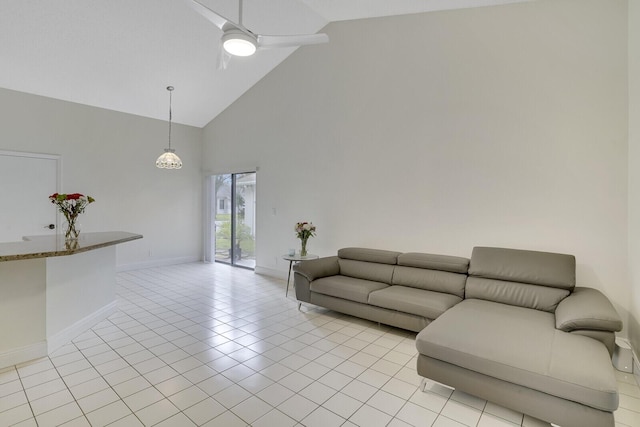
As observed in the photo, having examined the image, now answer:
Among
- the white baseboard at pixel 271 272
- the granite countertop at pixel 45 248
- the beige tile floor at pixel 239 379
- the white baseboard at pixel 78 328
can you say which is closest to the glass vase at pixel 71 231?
the granite countertop at pixel 45 248

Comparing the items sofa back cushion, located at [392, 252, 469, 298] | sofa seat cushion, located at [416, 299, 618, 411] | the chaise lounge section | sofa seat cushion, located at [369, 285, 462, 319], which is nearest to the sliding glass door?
sofa back cushion, located at [392, 252, 469, 298]

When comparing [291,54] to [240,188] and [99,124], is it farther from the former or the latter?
[99,124]

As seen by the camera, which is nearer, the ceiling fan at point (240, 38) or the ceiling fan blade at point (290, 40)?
the ceiling fan at point (240, 38)

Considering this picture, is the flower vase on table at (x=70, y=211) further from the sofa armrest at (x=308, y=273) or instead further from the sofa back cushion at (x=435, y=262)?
the sofa back cushion at (x=435, y=262)

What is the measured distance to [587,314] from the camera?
2.29 meters

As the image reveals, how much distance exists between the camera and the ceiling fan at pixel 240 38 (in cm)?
245

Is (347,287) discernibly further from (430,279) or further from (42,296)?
(42,296)

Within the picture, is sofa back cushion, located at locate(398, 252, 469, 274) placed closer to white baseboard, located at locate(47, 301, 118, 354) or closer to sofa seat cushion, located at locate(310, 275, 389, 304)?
sofa seat cushion, located at locate(310, 275, 389, 304)

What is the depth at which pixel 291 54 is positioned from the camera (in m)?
5.39

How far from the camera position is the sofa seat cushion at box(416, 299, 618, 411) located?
1764 millimetres

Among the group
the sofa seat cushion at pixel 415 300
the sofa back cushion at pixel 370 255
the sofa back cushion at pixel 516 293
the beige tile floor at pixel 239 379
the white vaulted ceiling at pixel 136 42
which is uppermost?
the white vaulted ceiling at pixel 136 42

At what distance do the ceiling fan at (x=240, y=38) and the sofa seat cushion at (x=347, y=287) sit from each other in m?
2.58

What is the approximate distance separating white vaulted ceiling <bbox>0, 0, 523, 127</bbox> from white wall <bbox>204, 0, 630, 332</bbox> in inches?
18.1

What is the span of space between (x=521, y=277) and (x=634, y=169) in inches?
51.5
